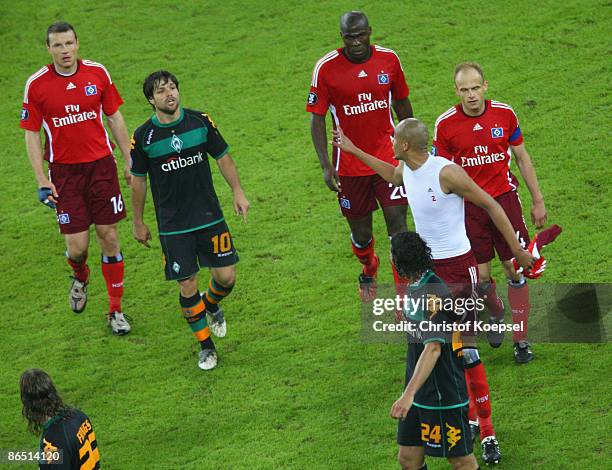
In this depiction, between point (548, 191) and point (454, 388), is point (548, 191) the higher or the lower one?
the higher one

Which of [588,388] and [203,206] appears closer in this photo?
[588,388]

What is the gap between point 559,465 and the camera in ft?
26.3

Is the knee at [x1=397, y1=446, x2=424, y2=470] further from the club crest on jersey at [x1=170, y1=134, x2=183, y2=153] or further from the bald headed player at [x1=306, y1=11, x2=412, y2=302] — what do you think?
the club crest on jersey at [x1=170, y1=134, x2=183, y2=153]

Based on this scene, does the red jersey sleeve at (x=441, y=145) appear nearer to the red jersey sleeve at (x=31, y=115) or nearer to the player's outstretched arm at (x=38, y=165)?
the player's outstretched arm at (x=38, y=165)

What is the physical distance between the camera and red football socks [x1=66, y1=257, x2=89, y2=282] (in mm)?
10750

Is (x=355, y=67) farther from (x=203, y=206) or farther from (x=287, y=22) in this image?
(x=287, y=22)

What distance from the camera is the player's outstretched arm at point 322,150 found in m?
10.2

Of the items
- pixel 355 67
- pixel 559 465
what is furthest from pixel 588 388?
pixel 355 67

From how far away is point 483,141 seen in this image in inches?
362

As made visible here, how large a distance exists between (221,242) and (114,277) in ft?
4.77

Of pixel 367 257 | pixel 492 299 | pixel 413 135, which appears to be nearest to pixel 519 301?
pixel 492 299

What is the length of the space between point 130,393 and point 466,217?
127 inches

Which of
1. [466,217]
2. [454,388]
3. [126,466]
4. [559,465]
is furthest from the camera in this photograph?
[466,217]

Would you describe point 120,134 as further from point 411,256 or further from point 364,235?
point 411,256
